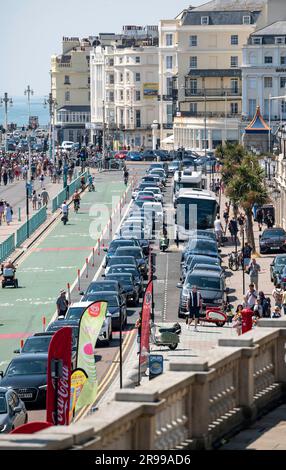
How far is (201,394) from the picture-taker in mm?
16062

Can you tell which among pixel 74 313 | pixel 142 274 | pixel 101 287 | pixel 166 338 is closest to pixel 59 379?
pixel 166 338

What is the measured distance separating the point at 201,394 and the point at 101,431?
9.16 ft

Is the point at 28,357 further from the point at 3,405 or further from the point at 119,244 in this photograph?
the point at 119,244

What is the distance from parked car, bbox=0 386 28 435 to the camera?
27.2 m

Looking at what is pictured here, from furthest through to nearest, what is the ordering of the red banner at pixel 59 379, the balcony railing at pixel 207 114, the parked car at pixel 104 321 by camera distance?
the balcony railing at pixel 207 114 < the parked car at pixel 104 321 < the red banner at pixel 59 379

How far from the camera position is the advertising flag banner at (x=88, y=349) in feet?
88.9

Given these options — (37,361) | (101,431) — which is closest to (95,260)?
(37,361)

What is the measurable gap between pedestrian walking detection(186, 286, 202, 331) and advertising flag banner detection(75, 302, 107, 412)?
16.5 meters

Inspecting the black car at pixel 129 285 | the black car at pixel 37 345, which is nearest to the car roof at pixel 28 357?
the black car at pixel 37 345

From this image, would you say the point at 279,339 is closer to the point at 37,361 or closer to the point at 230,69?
the point at 37,361

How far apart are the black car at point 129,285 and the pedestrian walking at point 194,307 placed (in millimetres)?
5381

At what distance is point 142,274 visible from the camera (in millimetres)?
57969

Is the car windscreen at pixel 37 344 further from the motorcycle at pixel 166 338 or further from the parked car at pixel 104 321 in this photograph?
the parked car at pixel 104 321

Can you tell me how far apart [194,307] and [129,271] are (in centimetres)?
996
